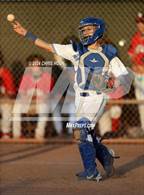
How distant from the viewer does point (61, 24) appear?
11.9 metres

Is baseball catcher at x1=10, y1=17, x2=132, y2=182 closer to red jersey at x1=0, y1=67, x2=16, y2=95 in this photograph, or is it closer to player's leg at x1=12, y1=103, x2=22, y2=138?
red jersey at x1=0, y1=67, x2=16, y2=95

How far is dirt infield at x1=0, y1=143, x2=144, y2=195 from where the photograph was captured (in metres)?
7.33

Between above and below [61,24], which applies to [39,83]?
below

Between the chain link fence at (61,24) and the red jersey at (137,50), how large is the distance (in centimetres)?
71

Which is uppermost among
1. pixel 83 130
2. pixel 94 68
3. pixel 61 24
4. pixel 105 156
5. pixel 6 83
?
pixel 94 68

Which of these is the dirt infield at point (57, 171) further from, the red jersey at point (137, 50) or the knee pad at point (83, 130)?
the red jersey at point (137, 50)

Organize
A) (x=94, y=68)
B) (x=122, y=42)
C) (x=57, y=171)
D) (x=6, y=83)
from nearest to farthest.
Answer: (x=94, y=68) → (x=57, y=171) → (x=6, y=83) → (x=122, y=42)

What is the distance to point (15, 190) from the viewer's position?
728cm

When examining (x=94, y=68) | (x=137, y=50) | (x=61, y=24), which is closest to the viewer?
(x=94, y=68)

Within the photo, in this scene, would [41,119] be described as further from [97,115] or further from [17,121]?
[97,115]

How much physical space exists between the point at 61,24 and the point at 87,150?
14.9ft

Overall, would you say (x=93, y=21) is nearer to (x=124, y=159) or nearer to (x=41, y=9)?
(x=124, y=159)

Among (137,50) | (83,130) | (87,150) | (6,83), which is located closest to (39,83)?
(6,83)

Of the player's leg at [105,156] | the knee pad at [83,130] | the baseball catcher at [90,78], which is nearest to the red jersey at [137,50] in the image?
the baseball catcher at [90,78]
